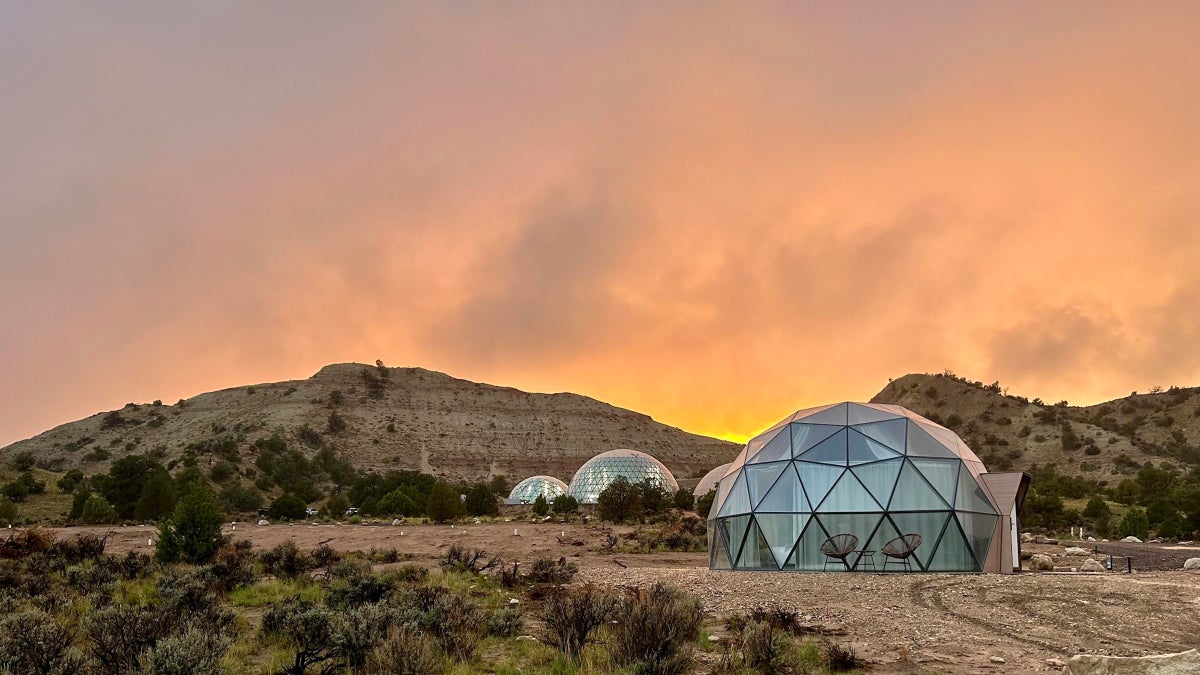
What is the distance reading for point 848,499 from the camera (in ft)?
77.2

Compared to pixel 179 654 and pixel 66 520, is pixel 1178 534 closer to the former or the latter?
pixel 179 654

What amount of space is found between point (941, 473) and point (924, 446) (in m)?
1.06

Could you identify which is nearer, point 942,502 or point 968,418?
point 942,502

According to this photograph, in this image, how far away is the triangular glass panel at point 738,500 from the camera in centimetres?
2523

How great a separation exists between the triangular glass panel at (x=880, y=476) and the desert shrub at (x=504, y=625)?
47.4ft

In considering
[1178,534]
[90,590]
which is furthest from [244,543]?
[1178,534]

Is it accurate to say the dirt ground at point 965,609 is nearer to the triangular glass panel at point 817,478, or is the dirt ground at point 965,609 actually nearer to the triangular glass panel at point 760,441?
the triangular glass panel at point 817,478

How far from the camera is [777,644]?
10672 millimetres

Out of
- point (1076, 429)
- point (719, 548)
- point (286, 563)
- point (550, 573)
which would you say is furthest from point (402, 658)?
point (1076, 429)

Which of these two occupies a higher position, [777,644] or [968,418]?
[968,418]

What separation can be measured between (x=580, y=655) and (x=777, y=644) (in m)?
2.80

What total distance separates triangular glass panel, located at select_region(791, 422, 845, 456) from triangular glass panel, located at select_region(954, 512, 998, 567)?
4673 millimetres

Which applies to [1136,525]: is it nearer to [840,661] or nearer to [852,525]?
[852,525]

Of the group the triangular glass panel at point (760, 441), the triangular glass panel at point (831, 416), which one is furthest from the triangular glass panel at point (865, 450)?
the triangular glass panel at point (760, 441)
